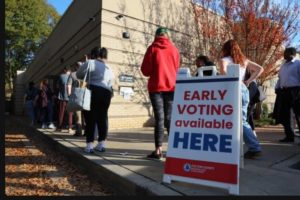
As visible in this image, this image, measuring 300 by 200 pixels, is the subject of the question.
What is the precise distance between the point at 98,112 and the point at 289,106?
3.78m

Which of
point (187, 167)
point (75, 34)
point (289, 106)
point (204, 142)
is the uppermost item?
point (75, 34)

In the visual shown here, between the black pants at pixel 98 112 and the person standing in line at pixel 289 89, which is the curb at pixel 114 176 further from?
the person standing in line at pixel 289 89

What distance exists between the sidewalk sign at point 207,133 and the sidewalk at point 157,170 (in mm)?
173

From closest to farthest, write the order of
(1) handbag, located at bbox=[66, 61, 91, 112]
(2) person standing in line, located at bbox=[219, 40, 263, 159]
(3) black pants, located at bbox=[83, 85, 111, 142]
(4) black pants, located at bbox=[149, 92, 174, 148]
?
(2) person standing in line, located at bbox=[219, 40, 263, 159] → (4) black pants, located at bbox=[149, 92, 174, 148] → (1) handbag, located at bbox=[66, 61, 91, 112] → (3) black pants, located at bbox=[83, 85, 111, 142]

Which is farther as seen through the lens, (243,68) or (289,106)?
(289,106)

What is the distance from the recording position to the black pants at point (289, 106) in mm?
7047

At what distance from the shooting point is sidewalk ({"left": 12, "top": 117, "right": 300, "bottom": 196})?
388 centimetres

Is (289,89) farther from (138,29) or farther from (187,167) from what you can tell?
(138,29)

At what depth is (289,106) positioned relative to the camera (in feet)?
24.1

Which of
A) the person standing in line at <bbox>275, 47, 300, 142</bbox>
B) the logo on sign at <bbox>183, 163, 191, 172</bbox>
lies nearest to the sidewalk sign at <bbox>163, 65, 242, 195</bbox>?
the logo on sign at <bbox>183, 163, 191, 172</bbox>

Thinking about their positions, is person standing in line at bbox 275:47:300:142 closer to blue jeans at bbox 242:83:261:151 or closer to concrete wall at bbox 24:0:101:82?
blue jeans at bbox 242:83:261:151

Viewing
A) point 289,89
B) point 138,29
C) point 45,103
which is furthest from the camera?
point 45,103

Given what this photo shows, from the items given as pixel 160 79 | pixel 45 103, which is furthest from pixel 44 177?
pixel 45 103

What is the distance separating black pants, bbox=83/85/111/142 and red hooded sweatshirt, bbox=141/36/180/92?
38.3 inches
